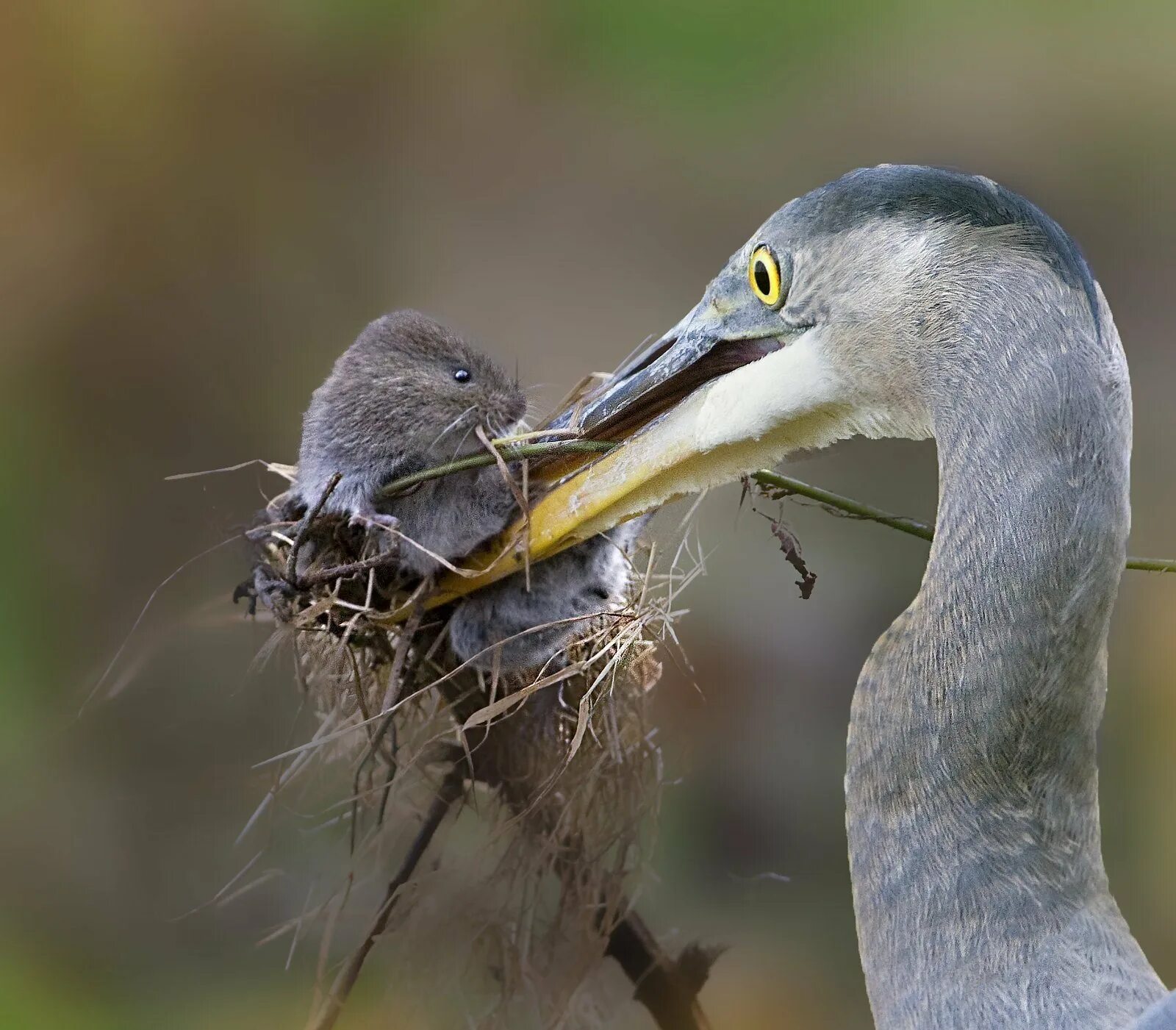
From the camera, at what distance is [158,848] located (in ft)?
3.44

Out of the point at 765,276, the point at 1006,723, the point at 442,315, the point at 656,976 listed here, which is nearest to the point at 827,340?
the point at 765,276

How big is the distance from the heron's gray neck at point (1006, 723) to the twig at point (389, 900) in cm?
36

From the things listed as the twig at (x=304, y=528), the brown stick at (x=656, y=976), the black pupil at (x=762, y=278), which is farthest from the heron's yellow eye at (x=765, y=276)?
the brown stick at (x=656, y=976)

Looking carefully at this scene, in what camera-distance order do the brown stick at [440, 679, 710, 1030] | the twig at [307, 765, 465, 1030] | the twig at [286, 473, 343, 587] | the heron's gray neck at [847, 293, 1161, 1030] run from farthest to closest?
1. the brown stick at [440, 679, 710, 1030]
2. the twig at [307, 765, 465, 1030]
3. the twig at [286, 473, 343, 587]
4. the heron's gray neck at [847, 293, 1161, 1030]

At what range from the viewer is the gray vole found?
Result: 0.60 metres

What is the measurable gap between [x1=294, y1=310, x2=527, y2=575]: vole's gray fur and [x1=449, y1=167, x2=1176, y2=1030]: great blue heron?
0.15m

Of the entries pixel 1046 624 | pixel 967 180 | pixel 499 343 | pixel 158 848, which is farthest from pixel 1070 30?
pixel 158 848

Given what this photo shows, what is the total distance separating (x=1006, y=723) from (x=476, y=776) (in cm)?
43

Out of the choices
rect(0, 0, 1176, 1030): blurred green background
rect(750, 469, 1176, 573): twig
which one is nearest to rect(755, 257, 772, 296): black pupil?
rect(750, 469, 1176, 573): twig

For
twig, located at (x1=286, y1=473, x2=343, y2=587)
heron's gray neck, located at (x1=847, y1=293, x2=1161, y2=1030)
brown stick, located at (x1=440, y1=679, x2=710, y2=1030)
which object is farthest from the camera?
brown stick, located at (x1=440, y1=679, x2=710, y2=1030)

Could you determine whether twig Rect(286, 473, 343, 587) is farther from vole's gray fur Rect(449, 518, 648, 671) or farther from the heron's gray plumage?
the heron's gray plumage

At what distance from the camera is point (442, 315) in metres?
0.98

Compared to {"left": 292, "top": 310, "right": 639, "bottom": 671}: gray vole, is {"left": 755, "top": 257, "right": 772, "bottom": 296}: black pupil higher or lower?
higher

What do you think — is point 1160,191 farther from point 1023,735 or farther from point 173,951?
point 173,951
